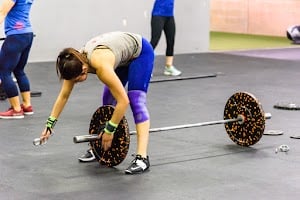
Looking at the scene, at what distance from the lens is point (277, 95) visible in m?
7.83

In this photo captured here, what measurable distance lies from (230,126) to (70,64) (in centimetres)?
173

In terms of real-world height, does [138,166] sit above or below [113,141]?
below

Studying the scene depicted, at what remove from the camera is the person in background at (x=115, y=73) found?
165 inches

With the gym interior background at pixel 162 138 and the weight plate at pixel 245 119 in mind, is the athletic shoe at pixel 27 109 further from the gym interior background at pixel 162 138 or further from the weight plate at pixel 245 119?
the weight plate at pixel 245 119

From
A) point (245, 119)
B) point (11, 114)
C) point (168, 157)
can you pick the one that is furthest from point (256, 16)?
point (168, 157)

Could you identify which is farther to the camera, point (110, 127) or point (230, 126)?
point (230, 126)

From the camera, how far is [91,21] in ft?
37.4

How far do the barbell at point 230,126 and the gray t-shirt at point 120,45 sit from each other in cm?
37

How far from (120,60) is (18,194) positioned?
106 centimetres

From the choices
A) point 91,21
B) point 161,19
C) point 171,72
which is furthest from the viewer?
point 91,21

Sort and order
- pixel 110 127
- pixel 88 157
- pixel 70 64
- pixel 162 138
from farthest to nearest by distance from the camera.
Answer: pixel 162 138, pixel 88 157, pixel 110 127, pixel 70 64

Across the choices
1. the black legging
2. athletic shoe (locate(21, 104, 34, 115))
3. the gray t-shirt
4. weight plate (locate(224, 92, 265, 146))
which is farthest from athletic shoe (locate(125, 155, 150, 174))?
the black legging

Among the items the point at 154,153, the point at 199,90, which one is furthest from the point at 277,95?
the point at 154,153

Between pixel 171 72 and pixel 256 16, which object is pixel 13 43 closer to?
pixel 171 72
